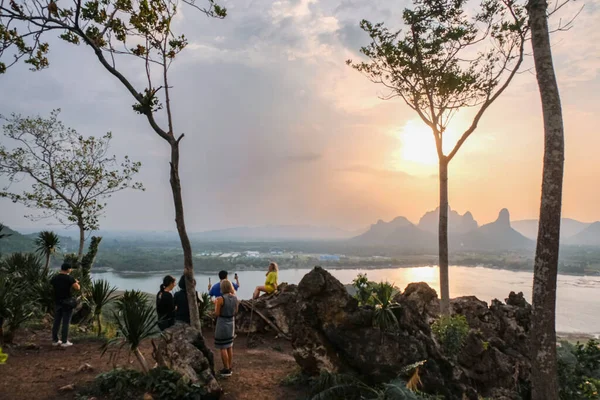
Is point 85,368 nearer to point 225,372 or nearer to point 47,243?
point 225,372

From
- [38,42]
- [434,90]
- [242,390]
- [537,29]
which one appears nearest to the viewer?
[242,390]

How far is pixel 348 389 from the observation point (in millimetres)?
5352

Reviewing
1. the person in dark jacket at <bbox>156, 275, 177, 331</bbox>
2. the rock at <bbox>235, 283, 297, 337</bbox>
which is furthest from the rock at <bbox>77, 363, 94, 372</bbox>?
the rock at <bbox>235, 283, 297, 337</bbox>

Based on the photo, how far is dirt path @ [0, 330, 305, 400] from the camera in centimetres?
534

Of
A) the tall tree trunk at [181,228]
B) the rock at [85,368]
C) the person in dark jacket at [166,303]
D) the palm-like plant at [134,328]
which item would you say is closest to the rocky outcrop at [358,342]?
the tall tree trunk at [181,228]

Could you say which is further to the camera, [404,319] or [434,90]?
[434,90]

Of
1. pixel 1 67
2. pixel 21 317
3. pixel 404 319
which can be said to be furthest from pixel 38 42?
pixel 404 319

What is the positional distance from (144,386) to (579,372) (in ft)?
32.4

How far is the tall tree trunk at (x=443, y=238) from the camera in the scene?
9547 millimetres

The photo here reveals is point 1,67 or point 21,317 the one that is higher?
point 1,67

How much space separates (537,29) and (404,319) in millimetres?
5662

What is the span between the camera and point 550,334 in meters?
5.93

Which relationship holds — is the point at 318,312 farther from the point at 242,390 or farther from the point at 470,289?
the point at 470,289

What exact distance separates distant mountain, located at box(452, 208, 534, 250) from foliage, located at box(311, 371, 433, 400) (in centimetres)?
17200
